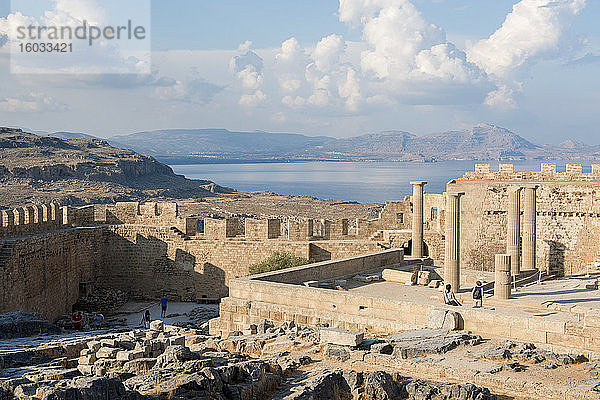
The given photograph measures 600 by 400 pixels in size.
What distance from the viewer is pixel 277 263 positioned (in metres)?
23.0

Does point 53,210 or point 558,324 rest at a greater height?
point 53,210

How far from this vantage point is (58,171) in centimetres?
6675

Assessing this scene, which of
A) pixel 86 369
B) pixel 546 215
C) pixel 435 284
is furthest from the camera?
pixel 546 215

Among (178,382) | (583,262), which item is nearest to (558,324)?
(178,382)

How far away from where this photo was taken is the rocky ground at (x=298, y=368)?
9.05 m

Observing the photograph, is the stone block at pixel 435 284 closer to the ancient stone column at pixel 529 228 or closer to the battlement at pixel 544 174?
the ancient stone column at pixel 529 228

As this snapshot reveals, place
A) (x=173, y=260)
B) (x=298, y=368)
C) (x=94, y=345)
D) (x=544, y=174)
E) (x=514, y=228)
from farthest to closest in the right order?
(x=173, y=260) < (x=544, y=174) < (x=514, y=228) < (x=94, y=345) < (x=298, y=368)

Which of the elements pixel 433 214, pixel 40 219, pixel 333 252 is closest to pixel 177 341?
pixel 40 219

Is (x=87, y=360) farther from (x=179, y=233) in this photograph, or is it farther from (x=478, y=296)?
(x=179, y=233)

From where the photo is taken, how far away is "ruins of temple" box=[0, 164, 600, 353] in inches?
571

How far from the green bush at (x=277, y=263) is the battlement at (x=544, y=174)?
19.4 feet

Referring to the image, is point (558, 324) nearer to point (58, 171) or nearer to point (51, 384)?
point (51, 384)

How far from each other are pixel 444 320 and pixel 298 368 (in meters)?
3.17

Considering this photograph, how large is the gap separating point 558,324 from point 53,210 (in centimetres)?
1593
